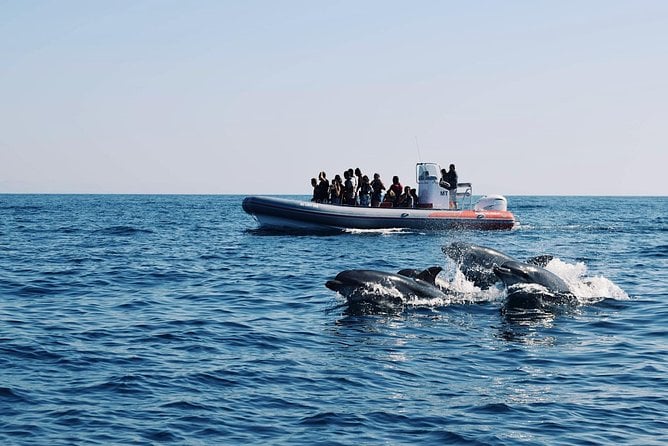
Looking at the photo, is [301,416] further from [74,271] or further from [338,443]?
[74,271]

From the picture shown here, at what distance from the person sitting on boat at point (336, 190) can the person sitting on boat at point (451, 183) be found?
4847 mm

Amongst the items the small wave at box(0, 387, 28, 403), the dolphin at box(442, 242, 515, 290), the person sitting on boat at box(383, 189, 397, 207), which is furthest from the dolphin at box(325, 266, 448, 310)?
the person sitting on boat at box(383, 189, 397, 207)

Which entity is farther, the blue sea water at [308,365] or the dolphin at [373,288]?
the dolphin at [373,288]

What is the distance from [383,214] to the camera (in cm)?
3619

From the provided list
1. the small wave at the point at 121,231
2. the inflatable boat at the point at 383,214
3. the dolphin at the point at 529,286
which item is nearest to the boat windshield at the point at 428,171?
the inflatable boat at the point at 383,214

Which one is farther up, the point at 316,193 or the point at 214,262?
the point at 316,193

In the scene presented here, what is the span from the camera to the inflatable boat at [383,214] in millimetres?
35794

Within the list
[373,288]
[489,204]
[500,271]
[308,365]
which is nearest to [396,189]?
[489,204]

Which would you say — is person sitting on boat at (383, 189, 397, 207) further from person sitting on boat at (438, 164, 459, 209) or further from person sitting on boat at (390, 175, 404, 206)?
person sitting on boat at (438, 164, 459, 209)

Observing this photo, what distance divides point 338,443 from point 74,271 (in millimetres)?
15975

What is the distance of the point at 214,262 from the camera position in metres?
25.5

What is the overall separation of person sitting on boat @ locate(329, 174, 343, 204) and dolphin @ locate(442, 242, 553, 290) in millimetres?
19733

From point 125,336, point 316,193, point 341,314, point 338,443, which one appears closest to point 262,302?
point 341,314

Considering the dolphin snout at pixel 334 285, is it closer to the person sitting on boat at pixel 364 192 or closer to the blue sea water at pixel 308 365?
the blue sea water at pixel 308 365
